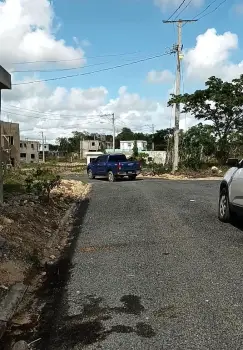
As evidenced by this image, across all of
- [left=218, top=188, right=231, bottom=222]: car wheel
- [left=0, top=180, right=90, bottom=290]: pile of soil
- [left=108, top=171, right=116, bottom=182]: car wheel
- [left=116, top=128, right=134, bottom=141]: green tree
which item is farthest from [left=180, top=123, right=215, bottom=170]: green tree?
[left=116, top=128, right=134, bottom=141]: green tree

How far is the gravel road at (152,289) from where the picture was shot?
4531mm

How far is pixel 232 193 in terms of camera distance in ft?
34.7

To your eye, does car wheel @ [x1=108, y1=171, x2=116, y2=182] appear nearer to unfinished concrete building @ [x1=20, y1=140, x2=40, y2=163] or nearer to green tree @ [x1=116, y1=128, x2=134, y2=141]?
unfinished concrete building @ [x1=20, y1=140, x2=40, y2=163]

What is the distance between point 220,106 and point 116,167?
40.7ft

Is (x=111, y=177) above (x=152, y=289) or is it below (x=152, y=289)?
below

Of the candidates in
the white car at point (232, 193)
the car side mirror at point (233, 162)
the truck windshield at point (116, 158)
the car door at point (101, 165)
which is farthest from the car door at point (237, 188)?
the car door at point (101, 165)

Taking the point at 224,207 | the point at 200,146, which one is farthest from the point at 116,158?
the point at 224,207

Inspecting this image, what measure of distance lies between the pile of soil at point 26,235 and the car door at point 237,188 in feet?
12.5

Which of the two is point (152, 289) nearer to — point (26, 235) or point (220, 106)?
point (26, 235)

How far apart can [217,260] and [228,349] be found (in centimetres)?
330

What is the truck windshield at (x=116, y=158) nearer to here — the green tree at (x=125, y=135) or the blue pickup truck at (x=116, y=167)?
the blue pickup truck at (x=116, y=167)

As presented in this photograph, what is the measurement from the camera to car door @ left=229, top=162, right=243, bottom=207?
10008 millimetres

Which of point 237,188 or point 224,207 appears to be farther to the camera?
point 224,207

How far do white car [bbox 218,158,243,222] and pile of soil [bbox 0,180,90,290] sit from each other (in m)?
3.79
